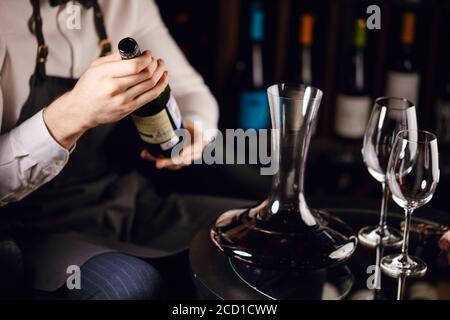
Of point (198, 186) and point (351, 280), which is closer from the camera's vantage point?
point (351, 280)

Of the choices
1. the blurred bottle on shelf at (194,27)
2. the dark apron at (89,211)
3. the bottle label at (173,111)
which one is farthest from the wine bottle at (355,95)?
the bottle label at (173,111)

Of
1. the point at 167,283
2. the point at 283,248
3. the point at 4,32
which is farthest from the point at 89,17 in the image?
the point at 283,248

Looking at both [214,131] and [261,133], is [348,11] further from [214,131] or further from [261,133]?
[214,131]

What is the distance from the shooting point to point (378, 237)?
1.13 meters

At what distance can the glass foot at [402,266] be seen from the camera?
1016 mm

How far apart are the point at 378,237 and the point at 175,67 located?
0.65m

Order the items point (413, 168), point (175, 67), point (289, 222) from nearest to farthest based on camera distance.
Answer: point (413, 168) → point (289, 222) → point (175, 67)

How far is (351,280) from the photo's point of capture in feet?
3.31

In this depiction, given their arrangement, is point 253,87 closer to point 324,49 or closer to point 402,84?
point 324,49

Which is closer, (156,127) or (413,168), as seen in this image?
(413,168)

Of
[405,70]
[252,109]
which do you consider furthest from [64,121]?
[405,70]

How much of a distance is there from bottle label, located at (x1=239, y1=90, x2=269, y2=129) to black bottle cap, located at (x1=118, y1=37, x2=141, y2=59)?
3.34ft

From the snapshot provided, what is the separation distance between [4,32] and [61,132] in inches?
9.7

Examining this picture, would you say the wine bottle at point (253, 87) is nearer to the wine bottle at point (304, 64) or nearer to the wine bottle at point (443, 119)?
the wine bottle at point (304, 64)
